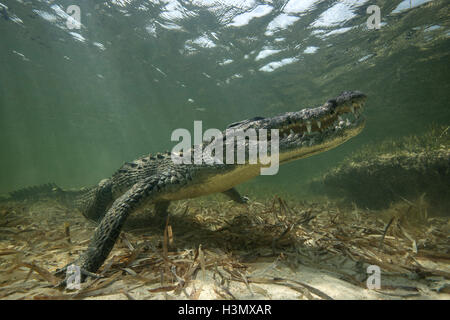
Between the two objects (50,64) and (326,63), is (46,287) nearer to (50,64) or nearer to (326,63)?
(326,63)

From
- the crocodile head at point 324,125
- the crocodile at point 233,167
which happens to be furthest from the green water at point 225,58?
the crocodile head at point 324,125

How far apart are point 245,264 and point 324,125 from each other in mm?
1549

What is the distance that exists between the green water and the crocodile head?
8813 millimetres

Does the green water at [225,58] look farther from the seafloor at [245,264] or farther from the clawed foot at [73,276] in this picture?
the clawed foot at [73,276]

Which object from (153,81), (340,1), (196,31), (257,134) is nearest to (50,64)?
(153,81)

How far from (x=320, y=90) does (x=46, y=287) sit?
1882cm

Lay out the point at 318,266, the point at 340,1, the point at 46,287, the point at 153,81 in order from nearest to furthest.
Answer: the point at 46,287
the point at 318,266
the point at 340,1
the point at 153,81

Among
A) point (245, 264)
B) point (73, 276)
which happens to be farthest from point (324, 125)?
point (73, 276)

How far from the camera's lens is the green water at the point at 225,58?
9.77 m

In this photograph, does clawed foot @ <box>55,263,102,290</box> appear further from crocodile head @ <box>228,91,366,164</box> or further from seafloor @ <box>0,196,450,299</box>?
crocodile head @ <box>228,91,366,164</box>

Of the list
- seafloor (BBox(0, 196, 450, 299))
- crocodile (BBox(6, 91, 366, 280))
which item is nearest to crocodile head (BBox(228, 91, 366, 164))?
crocodile (BBox(6, 91, 366, 280))

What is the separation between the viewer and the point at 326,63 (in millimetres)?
13078

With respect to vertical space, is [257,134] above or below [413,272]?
above

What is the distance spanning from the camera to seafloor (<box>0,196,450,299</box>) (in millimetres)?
1335
